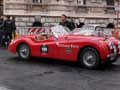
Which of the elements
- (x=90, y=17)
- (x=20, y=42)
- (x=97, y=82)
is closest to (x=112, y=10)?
(x=90, y=17)

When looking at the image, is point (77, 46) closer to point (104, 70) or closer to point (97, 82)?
point (104, 70)

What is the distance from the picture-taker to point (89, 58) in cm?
1314

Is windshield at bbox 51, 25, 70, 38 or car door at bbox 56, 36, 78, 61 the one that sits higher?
windshield at bbox 51, 25, 70, 38

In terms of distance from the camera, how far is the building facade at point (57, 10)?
30.7 metres

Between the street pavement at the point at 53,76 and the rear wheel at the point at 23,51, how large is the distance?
24 centimetres

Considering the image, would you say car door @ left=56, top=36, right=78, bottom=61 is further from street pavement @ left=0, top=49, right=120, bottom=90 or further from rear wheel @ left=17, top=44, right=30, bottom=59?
rear wheel @ left=17, top=44, right=30, bottom=59

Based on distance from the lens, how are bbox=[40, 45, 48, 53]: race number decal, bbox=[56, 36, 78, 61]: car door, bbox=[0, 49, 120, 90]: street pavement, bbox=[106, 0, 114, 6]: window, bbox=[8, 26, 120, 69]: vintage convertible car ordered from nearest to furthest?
bbox=[0, 49, 120, 90]: street pavement
bbox=[8, 26, 120, 69]: vintage convertible car
bbox=[56, 36, 78, 61]: car door
bbox=[40, 45, 48, 53]: race number decal
bbox=[106, 0, 114, 6]: window

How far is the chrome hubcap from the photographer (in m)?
13.1

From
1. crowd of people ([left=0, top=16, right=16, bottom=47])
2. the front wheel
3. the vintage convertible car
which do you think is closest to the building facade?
crowd of people ([left=0, top=16, right=16, bottom=47])

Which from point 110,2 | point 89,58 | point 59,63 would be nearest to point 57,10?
point 110,2

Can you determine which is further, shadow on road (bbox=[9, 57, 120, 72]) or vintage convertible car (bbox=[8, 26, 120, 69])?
shadow on road (bbox=[9, 57, 120, 72])

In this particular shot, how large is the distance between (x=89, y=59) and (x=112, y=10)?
2085cm

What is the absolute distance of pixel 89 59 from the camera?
13141 millimetres

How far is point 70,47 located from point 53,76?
1.99 metres
